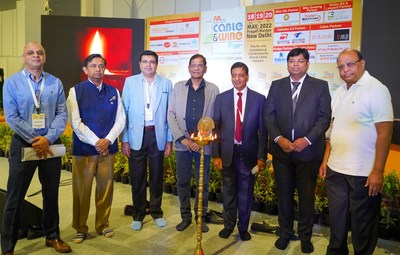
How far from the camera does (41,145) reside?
2.59 m

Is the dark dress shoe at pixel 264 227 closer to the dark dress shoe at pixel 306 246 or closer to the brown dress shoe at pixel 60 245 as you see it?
the dark dress shoe at pixel 306 246

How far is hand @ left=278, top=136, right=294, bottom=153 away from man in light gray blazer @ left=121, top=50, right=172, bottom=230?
1.09 meters

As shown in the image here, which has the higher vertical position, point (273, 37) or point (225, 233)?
point (273, 37)

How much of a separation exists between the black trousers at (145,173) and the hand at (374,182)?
1785mm

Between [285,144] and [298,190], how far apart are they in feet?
1.36

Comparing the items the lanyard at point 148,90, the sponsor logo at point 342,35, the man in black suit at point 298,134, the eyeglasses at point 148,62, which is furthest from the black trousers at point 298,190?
the sponsor logo at point 342,35

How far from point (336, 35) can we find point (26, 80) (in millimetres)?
3614

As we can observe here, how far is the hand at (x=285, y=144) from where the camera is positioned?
275 centimetres

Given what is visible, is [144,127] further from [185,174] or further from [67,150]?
[67,150]

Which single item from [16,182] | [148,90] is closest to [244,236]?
[148,90]

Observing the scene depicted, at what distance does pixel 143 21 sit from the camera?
6406 mm

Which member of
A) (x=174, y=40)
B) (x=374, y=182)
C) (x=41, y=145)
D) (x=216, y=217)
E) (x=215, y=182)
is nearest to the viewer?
(x=374, y=182)

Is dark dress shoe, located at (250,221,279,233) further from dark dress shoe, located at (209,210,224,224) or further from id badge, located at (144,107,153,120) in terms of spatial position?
id badge, located at (144,107,153,120)

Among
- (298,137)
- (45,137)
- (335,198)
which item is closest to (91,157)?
(45,137)
